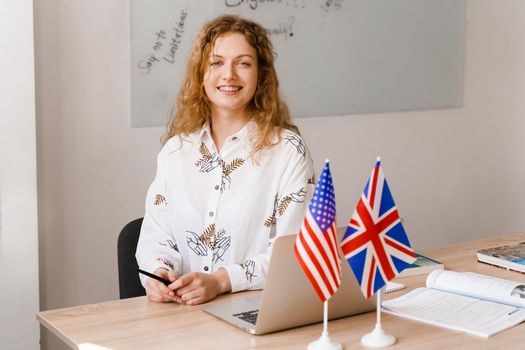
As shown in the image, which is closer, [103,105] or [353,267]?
[353,267]

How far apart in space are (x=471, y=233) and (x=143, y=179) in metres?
2.00

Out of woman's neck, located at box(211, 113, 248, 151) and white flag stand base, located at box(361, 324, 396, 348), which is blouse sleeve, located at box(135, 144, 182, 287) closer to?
woman's neck, located at box(211, 113, 248, 151)

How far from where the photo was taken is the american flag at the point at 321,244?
5.60ft

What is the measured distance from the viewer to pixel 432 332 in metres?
1.87

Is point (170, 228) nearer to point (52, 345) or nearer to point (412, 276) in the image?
point (412, 276)

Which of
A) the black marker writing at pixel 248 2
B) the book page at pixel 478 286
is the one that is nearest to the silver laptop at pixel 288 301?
the book page at pixel 478 286

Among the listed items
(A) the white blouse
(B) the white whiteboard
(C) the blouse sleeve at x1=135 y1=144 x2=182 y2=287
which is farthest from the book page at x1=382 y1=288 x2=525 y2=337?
(B) the white whiteboard

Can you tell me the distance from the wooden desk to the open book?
0.11 feet

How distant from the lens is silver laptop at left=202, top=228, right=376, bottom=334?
178 cm

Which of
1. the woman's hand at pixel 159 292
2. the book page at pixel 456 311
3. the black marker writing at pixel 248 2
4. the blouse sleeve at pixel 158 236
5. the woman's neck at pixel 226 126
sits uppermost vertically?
the black marker writing at pixel 248 2

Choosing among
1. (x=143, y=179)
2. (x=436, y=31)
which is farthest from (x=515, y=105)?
(x=143, y=179)

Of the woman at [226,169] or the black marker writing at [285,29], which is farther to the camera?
the black marker writing at [285,29]

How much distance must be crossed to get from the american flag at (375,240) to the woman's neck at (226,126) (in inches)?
29.2

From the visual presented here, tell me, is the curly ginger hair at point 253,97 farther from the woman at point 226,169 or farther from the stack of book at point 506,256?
the stack of book at point 506,256
